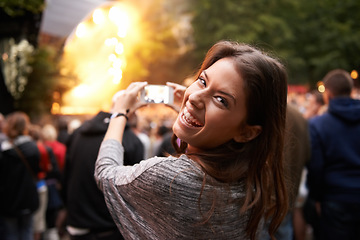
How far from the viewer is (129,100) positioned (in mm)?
1728

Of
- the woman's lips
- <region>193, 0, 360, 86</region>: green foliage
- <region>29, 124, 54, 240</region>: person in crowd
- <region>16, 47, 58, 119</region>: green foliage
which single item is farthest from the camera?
<region>193, 0, 360, 86</region>: green foliage

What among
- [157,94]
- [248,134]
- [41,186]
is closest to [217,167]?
[248,134]

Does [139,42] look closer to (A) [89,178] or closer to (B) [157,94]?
(A) [89,178]

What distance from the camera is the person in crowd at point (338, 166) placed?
3398 millimetres

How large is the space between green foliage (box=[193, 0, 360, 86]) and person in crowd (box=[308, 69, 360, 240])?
21.7 meters

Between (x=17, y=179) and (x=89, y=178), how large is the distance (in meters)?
2.00

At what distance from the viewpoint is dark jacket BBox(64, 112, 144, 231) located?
3.04 metres

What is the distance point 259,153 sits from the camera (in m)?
1.47

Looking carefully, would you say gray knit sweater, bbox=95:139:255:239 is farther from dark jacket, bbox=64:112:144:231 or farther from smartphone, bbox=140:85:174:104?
dark jacket, bbox=64:112:144:231

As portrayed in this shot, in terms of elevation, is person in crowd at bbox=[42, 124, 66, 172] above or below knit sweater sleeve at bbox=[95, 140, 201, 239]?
below

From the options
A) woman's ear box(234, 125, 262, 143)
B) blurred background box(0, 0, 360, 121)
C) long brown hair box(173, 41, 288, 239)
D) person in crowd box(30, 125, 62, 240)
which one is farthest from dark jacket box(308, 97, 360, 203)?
blurred background box(0, 0, 360, 121)

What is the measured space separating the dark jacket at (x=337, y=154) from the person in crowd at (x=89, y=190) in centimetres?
179

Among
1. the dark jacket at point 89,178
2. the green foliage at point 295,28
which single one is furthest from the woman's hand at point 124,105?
the green foliage at point 295,28

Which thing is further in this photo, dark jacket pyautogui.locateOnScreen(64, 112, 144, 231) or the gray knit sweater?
dark jacket pyautogui.locateOnScreen(64, 112, 144, 231)
